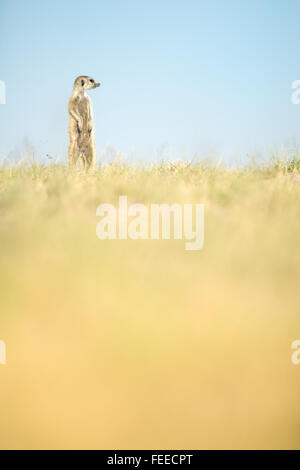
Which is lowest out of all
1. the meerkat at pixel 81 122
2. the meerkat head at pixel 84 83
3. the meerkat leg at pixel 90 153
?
the meerkat leg at pixel 90 153

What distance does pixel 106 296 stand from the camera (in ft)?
5.71

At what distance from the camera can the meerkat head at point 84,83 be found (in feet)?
18.5

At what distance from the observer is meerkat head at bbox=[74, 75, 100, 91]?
5.65 m

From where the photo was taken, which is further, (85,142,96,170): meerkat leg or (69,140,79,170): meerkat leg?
(85,142,96,170): meerkat leg

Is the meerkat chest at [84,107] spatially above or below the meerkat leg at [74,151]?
above

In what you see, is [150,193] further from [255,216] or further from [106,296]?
[106,296]

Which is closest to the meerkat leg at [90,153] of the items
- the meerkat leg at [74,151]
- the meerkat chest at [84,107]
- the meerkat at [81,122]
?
the meerkat at [81,122]

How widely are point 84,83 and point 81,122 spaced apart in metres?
0.52

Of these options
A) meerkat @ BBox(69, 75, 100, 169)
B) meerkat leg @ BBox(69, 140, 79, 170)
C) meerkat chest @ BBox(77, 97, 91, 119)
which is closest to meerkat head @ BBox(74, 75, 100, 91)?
meerkat @ BBox(69, 75, 100, 169)

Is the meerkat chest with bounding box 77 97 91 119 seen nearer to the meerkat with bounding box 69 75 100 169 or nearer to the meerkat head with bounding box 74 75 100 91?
the meerkat with bounding box 69 75 100 169

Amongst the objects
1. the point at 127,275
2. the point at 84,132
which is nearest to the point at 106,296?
the point at 127,275

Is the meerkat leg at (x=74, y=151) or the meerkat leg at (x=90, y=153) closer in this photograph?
the meerkat leg at (x=74, y=151)

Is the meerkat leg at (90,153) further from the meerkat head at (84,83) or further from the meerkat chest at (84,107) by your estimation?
the meerkat head at (84,83)
